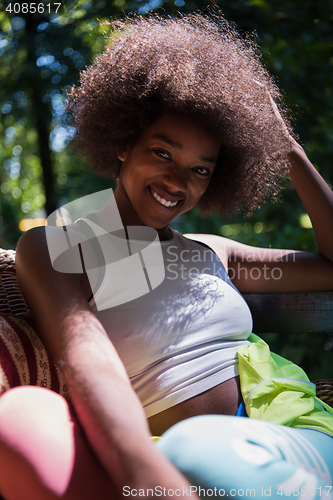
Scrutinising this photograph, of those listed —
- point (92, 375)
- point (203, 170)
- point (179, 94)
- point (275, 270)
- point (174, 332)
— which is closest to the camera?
point (92, 375)

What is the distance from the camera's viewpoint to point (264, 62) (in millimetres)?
2533

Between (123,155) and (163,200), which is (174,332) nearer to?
(163,200)

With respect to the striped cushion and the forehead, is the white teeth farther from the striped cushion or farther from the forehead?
the striped cushion

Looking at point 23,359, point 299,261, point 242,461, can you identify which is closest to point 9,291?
point 23,359

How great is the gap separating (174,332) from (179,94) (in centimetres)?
84

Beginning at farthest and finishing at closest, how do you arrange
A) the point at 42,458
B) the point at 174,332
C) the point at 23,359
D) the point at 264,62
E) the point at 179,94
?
the point at 264,62, the point at 179,94, the point at 174,332, the point at 23,359, the point at 42,458

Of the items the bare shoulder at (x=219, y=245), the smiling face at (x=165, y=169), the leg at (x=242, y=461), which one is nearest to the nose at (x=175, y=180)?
the smiling face at (x=165, y=169)

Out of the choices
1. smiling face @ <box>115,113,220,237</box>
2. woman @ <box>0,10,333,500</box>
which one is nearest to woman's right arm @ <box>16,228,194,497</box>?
woman @ <box>0,10,333,500</box>

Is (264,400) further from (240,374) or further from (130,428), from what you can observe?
(130,428)

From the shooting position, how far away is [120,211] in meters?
1.57

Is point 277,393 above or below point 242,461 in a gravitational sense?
below

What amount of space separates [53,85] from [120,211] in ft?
6.32

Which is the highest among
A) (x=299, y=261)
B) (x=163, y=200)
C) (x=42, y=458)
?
(x=163, y=200)

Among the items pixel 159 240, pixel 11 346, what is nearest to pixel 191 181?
pixel 159 240
